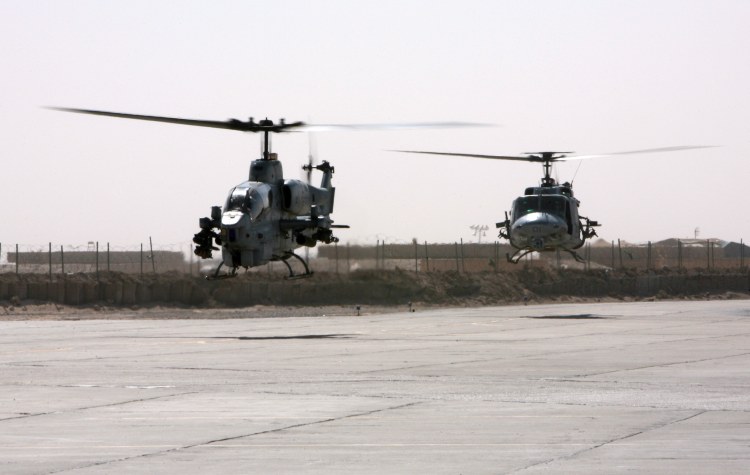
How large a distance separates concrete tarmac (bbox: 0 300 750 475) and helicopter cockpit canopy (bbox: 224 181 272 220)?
183 inches

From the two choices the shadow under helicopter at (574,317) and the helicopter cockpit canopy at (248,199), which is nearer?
the helicopter cockpit canopy at (248,199)

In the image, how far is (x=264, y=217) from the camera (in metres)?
36.0

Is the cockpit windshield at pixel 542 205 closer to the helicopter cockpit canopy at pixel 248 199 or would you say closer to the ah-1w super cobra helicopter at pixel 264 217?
the ah-1w super cobra helicopter at pixel 264 217

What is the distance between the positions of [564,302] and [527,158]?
1571 centimetres

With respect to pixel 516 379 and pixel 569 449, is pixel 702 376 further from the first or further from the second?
pixel 569 449

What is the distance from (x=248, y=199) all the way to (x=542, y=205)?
16872 millimetres

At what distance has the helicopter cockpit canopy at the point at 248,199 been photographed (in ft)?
115

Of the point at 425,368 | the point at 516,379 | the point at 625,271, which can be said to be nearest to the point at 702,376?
the point at 516,379

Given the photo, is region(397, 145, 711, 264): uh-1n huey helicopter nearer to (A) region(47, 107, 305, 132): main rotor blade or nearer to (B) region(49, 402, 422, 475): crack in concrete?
(A) region(47, 107, 305, 132): main rotor blade

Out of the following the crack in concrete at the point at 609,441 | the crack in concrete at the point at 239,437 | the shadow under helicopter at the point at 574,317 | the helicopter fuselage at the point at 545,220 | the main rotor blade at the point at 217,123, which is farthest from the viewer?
the helicopter fuselage at the point at 545,220

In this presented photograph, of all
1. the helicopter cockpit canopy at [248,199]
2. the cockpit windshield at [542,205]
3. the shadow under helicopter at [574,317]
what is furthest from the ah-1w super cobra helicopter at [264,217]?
the cockpit windshield at [542,205]

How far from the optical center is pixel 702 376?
766 inches

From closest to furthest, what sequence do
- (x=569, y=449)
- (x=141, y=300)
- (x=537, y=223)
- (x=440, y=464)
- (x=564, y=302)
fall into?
(x=440, y=464) < (x=569, y=449) < (x=537, y=223) < (x=141, y=300) < (x=564, y=302)

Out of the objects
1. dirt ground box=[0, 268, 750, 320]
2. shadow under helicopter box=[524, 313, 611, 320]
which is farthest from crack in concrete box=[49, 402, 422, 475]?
dirt ground box=[0, 268, 750, 320]
